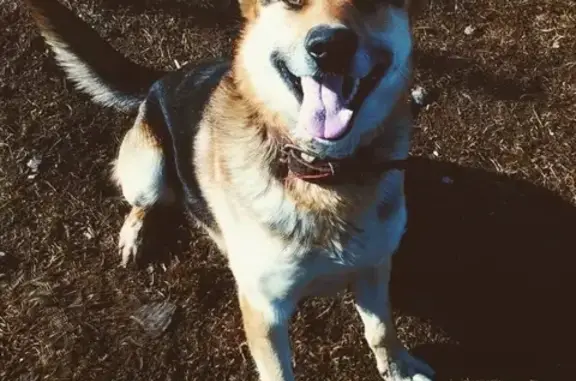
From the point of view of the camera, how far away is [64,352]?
196 inches

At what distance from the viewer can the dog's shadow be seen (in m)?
4.84

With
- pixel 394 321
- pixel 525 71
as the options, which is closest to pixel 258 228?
pixel 394 321

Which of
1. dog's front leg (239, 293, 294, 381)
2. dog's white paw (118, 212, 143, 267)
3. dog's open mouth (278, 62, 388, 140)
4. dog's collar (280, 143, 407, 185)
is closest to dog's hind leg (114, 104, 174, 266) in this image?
dog's white paw (118, 212, 143, 267)

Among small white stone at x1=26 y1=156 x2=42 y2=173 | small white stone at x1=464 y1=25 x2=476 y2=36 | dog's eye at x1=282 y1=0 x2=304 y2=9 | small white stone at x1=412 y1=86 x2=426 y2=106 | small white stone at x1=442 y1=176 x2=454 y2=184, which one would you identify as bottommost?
small white stone at x1=26 y1=156 x2=42 y2=173

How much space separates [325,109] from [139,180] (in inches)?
72.9

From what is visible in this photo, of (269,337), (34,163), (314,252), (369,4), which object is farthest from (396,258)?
(34,163)

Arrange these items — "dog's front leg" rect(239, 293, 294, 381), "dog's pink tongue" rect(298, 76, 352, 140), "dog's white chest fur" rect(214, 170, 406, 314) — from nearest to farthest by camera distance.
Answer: "dog's pink tongue" rect(298, 76, 352, 140) < "dog's white chest fur" rect(214, 170, 406, 314) < "dog's front leg" rect(239, 293, 294, 381)

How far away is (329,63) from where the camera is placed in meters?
3.23

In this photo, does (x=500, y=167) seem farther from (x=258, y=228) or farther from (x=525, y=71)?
(x=258, y=228)

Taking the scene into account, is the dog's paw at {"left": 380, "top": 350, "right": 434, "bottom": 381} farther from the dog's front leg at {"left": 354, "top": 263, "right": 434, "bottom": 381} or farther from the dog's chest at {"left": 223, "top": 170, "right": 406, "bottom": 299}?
the dog's chest at {"left": 223, "top": 170, "right": 406, "bottom": 299}

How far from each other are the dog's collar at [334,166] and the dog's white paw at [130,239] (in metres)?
1.80

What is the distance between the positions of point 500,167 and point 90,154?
108 inches

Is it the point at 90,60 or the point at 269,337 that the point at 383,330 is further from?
the point at 90,60

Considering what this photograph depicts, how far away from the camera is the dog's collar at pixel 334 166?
3.55 metres
